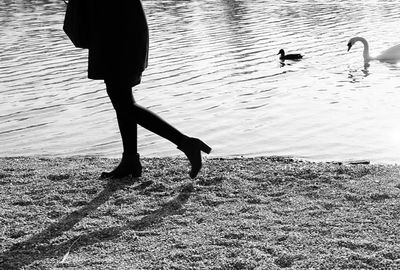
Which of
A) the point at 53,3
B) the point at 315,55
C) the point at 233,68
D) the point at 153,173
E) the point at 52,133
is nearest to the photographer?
the point at 153,173


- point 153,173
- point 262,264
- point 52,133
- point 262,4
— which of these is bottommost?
point 262,4

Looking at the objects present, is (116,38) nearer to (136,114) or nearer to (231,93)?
(136,114)

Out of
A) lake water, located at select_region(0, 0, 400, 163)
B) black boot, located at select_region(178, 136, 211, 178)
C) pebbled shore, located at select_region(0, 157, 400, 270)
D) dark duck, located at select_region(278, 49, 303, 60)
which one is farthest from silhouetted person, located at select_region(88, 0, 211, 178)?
dark duck, located at select_region(278, 49, 303, 60)

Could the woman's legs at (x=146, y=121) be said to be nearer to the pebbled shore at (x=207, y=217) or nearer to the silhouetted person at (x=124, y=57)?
the silhouetted person at (x=124, y=57)

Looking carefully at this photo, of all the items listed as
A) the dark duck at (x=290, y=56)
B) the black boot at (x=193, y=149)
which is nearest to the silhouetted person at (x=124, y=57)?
the black boot at (x=193, y=149)

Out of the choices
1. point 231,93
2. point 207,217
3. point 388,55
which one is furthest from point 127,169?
point 388,55

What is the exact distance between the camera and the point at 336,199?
210 inches

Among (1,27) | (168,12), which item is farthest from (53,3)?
(1,27)

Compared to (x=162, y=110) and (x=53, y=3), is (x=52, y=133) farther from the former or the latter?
(x=53, y=3)

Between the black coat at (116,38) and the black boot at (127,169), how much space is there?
799 millimetres

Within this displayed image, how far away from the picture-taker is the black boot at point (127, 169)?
621 cm

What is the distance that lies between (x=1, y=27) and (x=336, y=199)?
83.9 ft

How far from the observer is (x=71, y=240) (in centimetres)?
462

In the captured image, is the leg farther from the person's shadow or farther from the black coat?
the person's shadow
